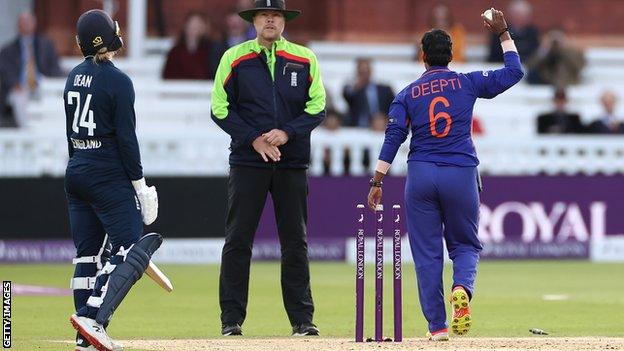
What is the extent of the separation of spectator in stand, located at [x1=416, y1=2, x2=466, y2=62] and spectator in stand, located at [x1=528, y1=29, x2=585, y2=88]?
1.06 m

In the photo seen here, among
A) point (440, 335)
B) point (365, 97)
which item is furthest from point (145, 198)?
point (365, 97)

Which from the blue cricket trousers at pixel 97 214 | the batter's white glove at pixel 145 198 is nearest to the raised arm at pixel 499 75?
the batter's white glove at pixel 145 198

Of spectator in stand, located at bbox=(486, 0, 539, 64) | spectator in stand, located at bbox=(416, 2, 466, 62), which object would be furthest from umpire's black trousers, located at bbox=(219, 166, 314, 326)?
spectator in stand, located at bbox=(486, 0, 539, 64)

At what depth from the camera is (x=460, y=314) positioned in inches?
428

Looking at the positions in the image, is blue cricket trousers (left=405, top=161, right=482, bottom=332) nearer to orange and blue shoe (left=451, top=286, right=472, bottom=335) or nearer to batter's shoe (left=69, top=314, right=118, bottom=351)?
orange and blue shoe (left=451, top=286, right=472, bottom=335)

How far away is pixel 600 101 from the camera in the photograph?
2397 centimetres

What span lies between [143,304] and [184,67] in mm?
8624

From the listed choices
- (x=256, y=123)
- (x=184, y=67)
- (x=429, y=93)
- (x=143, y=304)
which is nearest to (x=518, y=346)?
(x=429, y=93)

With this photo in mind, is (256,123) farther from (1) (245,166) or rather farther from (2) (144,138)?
(2) (144,138)

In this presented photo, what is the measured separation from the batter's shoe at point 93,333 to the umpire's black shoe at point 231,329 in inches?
75.0

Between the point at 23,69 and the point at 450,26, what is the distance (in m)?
5.70

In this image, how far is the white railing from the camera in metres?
20.5

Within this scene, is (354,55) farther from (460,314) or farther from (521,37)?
(460,314)

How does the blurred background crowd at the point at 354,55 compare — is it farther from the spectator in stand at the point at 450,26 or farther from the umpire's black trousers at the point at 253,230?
the umpire's black trousers at the point at 253,230
